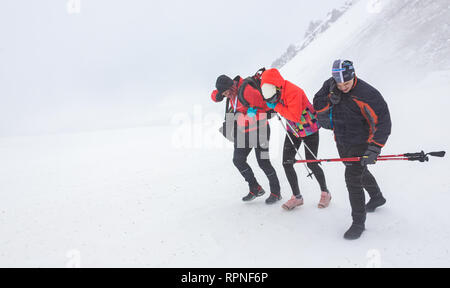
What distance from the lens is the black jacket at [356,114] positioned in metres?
3.16

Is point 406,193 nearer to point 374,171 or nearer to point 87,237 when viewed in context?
point 374,171

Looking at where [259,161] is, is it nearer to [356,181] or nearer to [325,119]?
[325,119]

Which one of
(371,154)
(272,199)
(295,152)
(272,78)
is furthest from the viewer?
(272,199)

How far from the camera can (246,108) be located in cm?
443

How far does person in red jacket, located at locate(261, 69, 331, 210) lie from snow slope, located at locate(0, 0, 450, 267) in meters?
0.52

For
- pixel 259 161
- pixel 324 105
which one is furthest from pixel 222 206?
pixel 324 105

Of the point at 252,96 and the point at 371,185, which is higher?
the point at 252,96

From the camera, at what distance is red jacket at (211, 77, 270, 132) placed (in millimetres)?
4242

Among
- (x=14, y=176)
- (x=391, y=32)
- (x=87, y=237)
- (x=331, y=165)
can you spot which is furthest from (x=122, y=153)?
(x=391, y=32)

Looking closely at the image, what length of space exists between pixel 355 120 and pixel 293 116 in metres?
0.82

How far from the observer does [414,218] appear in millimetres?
3820

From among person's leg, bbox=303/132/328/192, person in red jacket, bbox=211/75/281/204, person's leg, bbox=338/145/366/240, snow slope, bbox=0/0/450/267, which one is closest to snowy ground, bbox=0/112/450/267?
snow slope, bbox=0/0/450/267

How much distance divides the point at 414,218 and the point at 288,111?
219cm

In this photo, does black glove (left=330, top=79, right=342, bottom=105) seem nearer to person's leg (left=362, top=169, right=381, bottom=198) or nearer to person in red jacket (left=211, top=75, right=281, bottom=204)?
person in red jacket (left=211, top=75, right=281, bottom=204)
